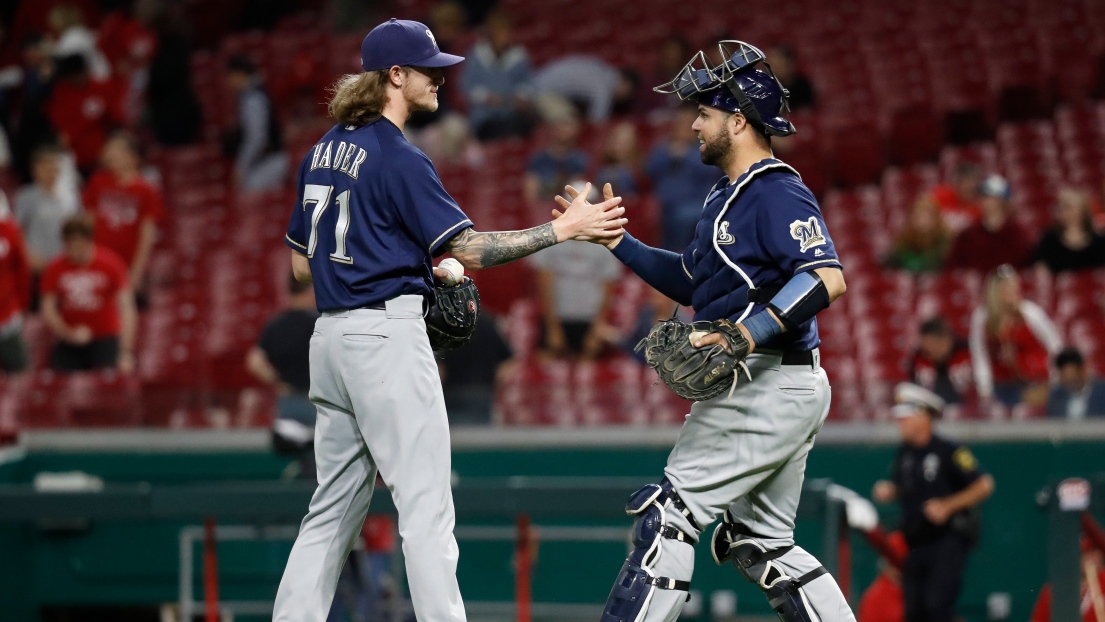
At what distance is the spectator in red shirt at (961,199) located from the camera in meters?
10.5

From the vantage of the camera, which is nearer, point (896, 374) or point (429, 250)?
point (429, 250)

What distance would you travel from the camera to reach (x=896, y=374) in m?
9.52

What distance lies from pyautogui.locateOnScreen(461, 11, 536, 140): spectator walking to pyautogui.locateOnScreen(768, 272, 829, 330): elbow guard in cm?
838

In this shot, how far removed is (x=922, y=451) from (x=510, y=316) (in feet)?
10.4

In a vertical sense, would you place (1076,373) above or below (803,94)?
below

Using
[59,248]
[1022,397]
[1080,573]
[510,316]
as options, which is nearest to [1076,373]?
[1022,397]

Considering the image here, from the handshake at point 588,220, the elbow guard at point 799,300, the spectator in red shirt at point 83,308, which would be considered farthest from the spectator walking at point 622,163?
the elbow guard at point 799,300

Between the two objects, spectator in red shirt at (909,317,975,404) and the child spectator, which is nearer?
spectator in red shirt at (909,317,975,404)

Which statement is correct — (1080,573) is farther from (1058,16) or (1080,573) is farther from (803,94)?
(1058,16)

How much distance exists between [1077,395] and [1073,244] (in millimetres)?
2104

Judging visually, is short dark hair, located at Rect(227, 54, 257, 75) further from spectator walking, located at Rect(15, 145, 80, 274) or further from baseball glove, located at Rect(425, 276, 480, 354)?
baseball glove, located at Rect(425, 276, 480, 354)

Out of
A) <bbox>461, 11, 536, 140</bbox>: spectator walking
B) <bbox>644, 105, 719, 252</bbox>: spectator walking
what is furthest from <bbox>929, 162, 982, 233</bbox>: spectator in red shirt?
<bbox>461, 11, 536, 140</bbox>: spectator walking

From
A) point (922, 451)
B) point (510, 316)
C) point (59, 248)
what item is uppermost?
point (59, 248)

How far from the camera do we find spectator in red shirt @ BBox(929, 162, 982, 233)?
10.5 meters
